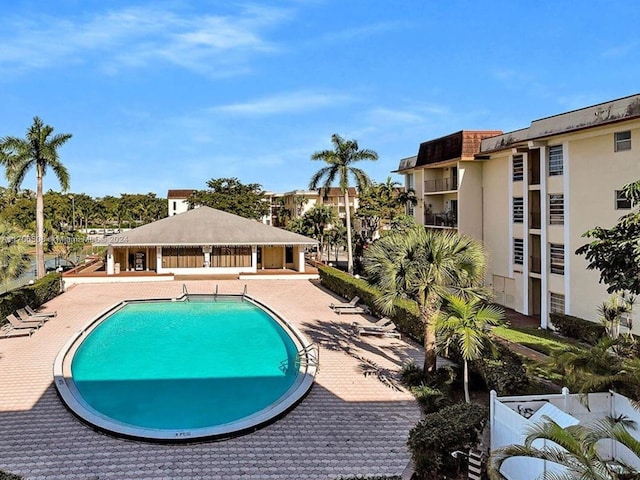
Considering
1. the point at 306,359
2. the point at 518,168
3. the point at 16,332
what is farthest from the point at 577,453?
the point at 518,168

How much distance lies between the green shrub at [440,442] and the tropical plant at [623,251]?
13.1 feet

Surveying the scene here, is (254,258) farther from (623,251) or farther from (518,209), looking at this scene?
(623,251)

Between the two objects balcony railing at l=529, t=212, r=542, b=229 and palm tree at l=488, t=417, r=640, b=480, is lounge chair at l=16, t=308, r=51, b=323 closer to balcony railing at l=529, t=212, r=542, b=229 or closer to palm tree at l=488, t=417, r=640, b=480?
palm tree at l=488, t=417, r=640, b=480

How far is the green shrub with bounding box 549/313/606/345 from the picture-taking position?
18.5 meters

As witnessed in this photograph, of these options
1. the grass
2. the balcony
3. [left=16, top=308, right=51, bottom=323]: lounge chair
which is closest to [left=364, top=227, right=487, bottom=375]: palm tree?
the grass

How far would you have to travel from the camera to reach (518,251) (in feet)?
82.5

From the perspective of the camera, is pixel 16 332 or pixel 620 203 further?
pixel 16 332

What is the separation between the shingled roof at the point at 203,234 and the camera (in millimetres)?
36125

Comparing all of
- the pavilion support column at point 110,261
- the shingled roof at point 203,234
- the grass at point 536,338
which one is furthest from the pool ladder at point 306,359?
the pavilion support column at point 110,261

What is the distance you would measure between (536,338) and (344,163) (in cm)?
2014

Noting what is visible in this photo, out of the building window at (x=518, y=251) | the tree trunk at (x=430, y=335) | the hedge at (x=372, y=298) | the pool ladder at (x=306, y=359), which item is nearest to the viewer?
the tree trunk at (x=430, y=335)

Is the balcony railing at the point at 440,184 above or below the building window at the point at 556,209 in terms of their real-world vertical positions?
above

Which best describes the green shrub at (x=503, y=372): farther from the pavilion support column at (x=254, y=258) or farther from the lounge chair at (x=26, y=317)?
the pavilion support column at (x=254, y=258)

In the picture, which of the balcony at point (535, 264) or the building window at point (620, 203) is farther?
the balcony at point (535, 264)
